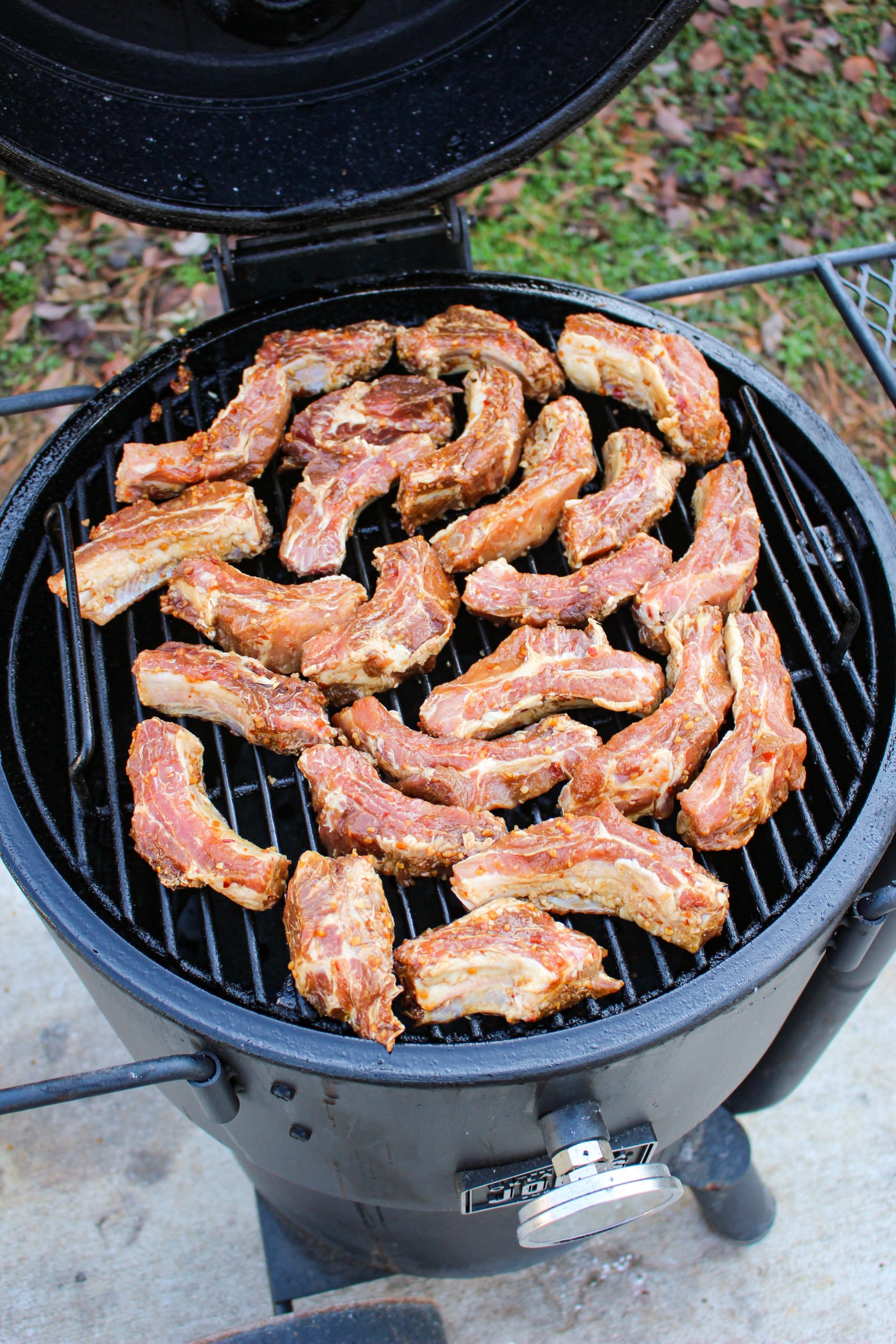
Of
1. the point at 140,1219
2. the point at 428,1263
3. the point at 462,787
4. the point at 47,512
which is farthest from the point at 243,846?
the point at 140,1219

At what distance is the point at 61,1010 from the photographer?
365 cm

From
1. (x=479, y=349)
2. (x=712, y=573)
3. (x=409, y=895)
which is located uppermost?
(x=479, y=349)

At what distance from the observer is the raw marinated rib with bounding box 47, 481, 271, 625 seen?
8.27ft

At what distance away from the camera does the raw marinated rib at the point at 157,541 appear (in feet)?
8.27

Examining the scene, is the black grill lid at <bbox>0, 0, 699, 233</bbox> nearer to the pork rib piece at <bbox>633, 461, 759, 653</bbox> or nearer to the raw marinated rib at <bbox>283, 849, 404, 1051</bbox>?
the pork rib piece at <bbox>633, 461, 759, 653</bbox>

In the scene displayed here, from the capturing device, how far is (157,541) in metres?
2.58

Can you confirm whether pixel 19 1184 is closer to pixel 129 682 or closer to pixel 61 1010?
pixel 61 1010

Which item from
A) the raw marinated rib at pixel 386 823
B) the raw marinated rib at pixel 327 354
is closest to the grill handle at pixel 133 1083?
the raw marinated rib at pixel 386 823

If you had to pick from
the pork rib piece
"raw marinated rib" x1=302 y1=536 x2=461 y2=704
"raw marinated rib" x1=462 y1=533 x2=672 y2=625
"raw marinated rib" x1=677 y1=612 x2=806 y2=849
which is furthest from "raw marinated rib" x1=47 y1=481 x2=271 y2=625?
"raw marinated rib" x1=677 y1=612 x2=806 y2=849

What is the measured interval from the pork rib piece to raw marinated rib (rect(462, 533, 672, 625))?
0.17ft

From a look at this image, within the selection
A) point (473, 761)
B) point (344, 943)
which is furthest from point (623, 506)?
point (344, 943)

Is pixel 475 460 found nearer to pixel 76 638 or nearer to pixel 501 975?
pixel 76 638

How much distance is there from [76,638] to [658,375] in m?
1.63

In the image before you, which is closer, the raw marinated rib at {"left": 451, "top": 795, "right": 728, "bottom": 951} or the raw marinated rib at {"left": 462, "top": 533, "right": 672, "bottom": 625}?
the raw marinated rib at {"left": 451, "top": 795, "right": 728, "bottom": 951}
